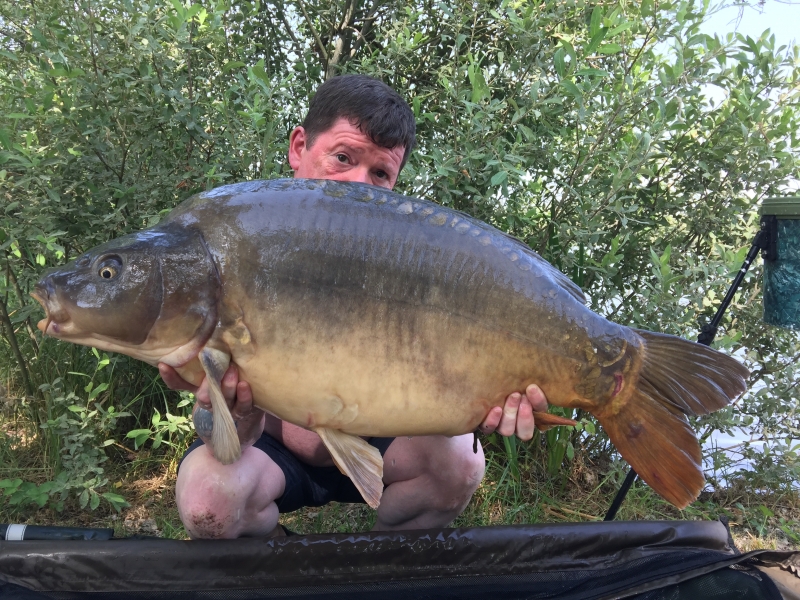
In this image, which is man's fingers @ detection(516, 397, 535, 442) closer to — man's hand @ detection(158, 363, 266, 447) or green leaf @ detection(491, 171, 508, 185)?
man's hand @ detection(158, 363, 266, 447)

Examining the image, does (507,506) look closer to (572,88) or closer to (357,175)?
(357,175)

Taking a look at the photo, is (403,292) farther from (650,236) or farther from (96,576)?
(650,236)

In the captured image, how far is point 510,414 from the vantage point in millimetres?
1092

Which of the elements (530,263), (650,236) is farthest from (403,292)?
(650,236)

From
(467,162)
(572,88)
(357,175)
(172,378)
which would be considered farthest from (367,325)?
(572,88)

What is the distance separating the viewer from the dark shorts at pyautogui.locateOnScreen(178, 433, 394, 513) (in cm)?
147

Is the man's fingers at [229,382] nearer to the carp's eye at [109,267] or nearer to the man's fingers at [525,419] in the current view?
the carp's eye at [109,267]

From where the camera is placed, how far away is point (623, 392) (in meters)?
1.08

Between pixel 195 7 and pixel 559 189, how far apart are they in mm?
1365

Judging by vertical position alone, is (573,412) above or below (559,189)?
below

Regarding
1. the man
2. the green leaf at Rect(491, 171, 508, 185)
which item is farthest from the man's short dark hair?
the green leaf at Rect(491, 171, 508, 185)

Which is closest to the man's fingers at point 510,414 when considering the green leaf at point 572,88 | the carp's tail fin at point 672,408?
the carp's tail fin at point 672,408

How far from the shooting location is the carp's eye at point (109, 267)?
3.21 ft

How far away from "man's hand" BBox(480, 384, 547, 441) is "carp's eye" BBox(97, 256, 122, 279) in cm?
66
